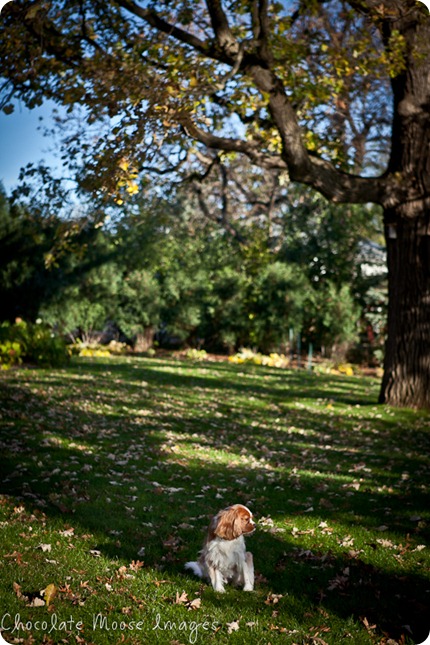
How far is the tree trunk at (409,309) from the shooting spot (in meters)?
11.1

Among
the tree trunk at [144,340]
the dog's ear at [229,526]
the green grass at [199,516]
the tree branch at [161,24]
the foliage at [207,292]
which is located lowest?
the green grass at [199,516]

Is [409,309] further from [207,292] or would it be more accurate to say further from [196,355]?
[207,292]

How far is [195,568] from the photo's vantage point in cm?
411

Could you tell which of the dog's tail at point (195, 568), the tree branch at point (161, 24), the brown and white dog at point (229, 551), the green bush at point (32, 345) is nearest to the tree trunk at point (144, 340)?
the green bush at point (32, 345)

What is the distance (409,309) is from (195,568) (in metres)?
8.41

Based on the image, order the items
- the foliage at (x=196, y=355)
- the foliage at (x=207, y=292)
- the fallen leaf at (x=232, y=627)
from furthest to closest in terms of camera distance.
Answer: the foliage at (x=196, y=355), the foliage at (x=207, y=292), the fallen leaf at (x=232, y=627)

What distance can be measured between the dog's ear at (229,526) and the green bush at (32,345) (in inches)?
437

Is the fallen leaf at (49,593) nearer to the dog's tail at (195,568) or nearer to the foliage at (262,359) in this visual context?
the dog's tail at (195,568)

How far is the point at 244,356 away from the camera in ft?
68.6

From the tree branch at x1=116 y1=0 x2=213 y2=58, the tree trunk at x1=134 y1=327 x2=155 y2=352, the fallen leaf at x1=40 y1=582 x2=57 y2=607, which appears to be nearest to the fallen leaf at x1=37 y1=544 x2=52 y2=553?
the fallen leaf at x1=40 y1=582 x2=57 y2=607

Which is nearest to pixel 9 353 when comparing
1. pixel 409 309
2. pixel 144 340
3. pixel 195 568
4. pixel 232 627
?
pixel 409 309

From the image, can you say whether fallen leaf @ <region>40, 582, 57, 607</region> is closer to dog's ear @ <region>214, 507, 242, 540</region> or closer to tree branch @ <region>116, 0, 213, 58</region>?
dog's ear @ <region>214, 507, 242, 540</region>

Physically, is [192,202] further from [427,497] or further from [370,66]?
[427,497]

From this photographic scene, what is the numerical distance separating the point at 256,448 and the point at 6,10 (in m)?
6.19
